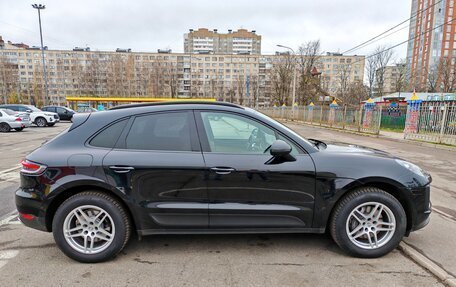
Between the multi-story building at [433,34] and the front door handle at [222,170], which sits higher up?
the multi-story building at [433,34]

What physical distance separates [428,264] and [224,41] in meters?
116

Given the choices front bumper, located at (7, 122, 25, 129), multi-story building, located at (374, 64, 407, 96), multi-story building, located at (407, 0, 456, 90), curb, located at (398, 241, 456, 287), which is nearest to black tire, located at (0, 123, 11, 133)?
front bumper, located at (7, 122, 25, 129)

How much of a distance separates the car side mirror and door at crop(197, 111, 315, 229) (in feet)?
0.10

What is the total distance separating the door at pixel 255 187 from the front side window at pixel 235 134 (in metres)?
0.01

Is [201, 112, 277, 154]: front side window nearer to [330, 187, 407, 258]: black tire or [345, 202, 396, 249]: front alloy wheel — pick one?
[330, 187, 407, 258]: black tire

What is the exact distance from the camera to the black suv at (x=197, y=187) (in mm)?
2740

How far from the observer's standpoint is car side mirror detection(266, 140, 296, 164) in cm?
273

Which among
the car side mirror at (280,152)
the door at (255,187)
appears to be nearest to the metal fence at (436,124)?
the door at (255,187)

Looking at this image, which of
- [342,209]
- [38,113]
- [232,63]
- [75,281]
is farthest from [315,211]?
[232,63]

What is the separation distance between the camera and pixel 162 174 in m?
2.74

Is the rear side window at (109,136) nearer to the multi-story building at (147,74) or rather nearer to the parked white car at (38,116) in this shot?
the parked white car at (38,116)

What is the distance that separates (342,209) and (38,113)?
23.5 metres

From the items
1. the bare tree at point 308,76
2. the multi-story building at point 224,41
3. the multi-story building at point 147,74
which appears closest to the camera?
the bare tree at point 308,76

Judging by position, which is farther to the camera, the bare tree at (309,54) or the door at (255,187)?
the bare tree at (309,54)
